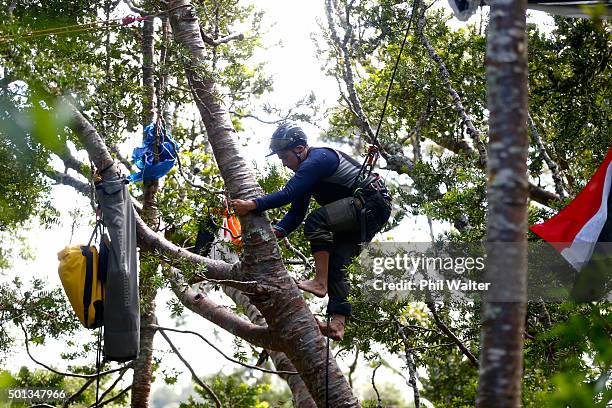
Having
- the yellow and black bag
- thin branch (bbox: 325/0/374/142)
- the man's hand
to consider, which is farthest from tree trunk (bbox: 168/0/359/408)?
thin branch (bbox: 325/0/374/142)

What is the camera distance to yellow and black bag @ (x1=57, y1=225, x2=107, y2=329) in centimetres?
456

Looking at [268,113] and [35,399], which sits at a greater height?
[268,113]

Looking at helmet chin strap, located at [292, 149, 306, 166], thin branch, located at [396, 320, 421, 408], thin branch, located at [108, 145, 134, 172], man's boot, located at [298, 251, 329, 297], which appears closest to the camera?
man's boot, located at [298, 251, 329, 297]

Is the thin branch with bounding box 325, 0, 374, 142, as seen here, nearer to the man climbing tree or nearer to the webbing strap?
the man climbing tree

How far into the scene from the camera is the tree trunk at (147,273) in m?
6.00

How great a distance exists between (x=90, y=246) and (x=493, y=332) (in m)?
2.99

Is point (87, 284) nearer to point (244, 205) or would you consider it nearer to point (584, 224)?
point (244, 205)

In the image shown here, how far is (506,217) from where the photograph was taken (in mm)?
2229

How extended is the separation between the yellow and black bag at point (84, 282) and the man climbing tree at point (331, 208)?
869 mm

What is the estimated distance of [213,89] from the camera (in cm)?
527

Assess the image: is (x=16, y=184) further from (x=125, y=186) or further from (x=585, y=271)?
(x=585, y=271)

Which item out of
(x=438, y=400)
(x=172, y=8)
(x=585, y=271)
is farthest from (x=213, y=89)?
(x=438, y=400)

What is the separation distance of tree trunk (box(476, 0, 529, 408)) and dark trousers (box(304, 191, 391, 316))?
2.59 m

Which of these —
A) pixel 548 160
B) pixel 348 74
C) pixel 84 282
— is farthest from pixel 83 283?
pixel 348 74
